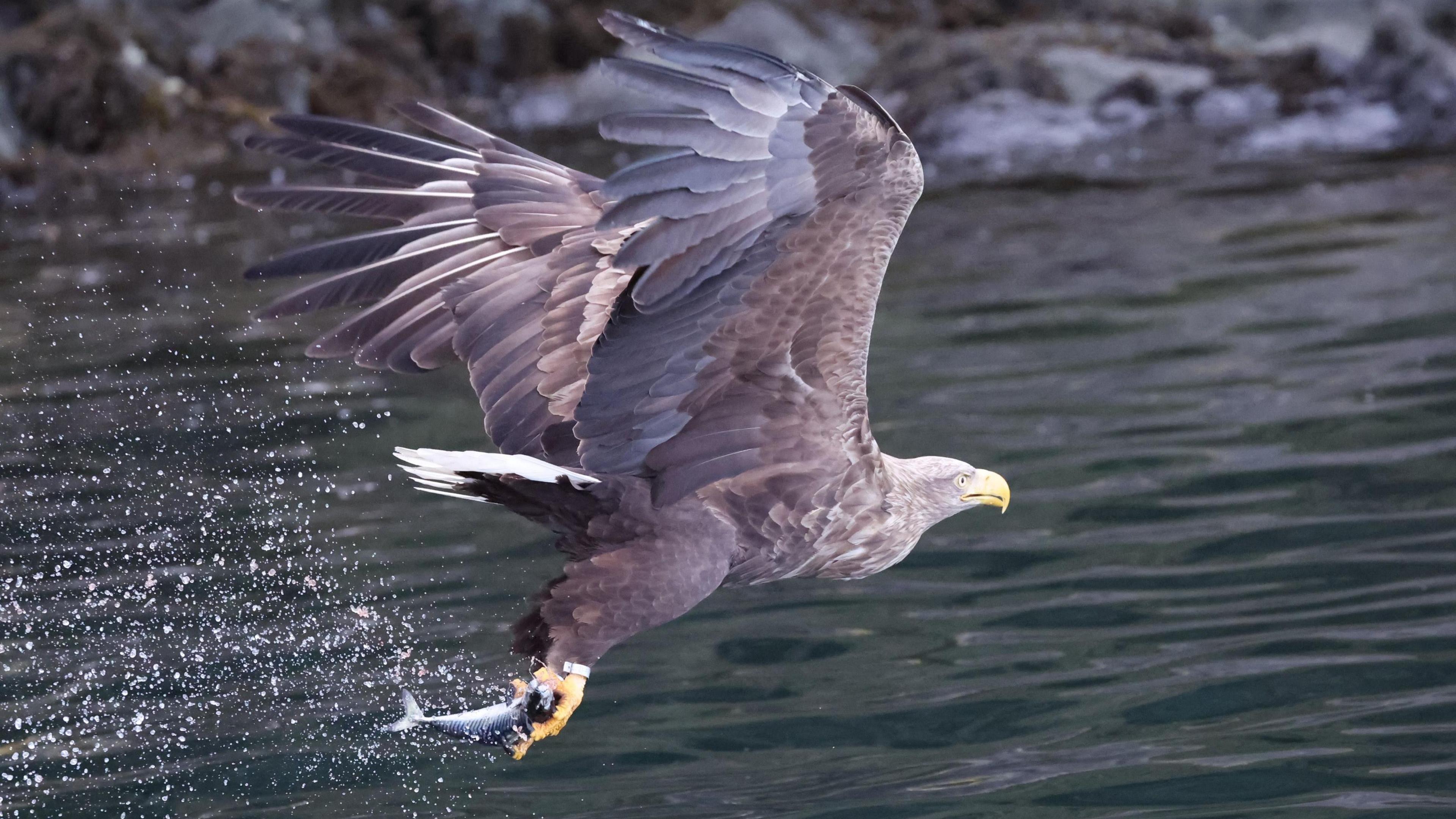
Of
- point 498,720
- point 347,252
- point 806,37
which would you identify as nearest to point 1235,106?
point 806,37

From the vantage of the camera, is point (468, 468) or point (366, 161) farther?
point (366, 161)

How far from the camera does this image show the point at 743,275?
3586 mm

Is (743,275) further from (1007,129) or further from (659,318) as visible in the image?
(1007,129)

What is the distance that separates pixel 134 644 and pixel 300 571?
75 cm

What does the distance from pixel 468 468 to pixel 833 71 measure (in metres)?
14.4

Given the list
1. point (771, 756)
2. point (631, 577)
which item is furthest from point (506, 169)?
point (771, 756)

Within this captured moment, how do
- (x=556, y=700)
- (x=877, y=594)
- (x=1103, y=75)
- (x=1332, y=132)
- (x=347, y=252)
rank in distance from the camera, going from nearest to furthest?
(x=556, y=700) < (x=347, y=252) < (x=877, y=594) < (x=1332, y=132) < (x=1103, y=75)

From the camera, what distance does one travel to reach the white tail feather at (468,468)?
3.73 meters

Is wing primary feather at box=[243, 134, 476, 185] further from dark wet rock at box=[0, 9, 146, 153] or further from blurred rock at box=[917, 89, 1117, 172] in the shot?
dark wet rock at box=[0, 9, 146, 153]

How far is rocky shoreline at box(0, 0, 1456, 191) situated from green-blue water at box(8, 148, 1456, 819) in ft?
17.9

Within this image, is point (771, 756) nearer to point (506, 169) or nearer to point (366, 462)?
point (506, 169)

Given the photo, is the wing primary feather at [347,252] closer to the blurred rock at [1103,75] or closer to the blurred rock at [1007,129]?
the blurred rock at [1007,129]

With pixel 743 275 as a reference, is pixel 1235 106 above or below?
above

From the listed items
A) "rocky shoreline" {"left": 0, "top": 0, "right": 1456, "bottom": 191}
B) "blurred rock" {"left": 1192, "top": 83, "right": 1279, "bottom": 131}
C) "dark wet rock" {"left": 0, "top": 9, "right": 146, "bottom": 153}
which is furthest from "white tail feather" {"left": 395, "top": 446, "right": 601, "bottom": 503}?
"blurred rock" {"left": 1192, "top": 83, "right": 1279, "bottom": 131}
